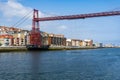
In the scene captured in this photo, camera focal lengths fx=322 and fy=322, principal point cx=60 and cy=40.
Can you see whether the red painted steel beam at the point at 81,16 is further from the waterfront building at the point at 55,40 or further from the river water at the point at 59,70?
the waterfront building at the point at 55,40

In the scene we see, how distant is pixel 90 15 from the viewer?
65.2m

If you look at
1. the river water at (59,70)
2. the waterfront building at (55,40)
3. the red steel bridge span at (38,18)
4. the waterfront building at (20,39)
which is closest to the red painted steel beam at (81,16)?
the red steel bridge span at (38,18)

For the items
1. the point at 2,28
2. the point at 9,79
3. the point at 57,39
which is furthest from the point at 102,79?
the point at 57,39

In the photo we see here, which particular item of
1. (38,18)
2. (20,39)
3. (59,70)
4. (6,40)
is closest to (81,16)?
(38,18)

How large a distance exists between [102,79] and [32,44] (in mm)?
57896

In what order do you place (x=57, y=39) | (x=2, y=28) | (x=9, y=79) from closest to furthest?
(x=9, y=79), (x=2, y=28), (x=57, y=39)

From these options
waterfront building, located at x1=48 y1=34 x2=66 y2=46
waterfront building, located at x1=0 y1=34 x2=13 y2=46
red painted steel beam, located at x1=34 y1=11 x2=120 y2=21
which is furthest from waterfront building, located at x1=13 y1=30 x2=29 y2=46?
red painted steel beam, located at x1=34 y1=11 x2=120 y2=21

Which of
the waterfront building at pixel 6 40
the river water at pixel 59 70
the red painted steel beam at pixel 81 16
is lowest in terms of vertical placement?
the river water at pixel 59 70

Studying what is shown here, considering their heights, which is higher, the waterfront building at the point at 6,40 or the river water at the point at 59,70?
the waterfront building at the point at 6,40

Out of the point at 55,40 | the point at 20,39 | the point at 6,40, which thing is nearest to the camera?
the point at 6,40

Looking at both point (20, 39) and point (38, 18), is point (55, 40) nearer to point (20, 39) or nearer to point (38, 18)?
point (20, 39)

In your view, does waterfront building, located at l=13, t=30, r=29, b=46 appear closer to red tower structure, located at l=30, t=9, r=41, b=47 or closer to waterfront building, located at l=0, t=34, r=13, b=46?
waterfront building, located at l=0, t=34, r=13, b=46

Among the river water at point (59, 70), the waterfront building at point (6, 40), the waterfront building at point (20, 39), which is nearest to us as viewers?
the river water at point (59, 70)

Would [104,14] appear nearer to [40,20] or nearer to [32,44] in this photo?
[40,20]
